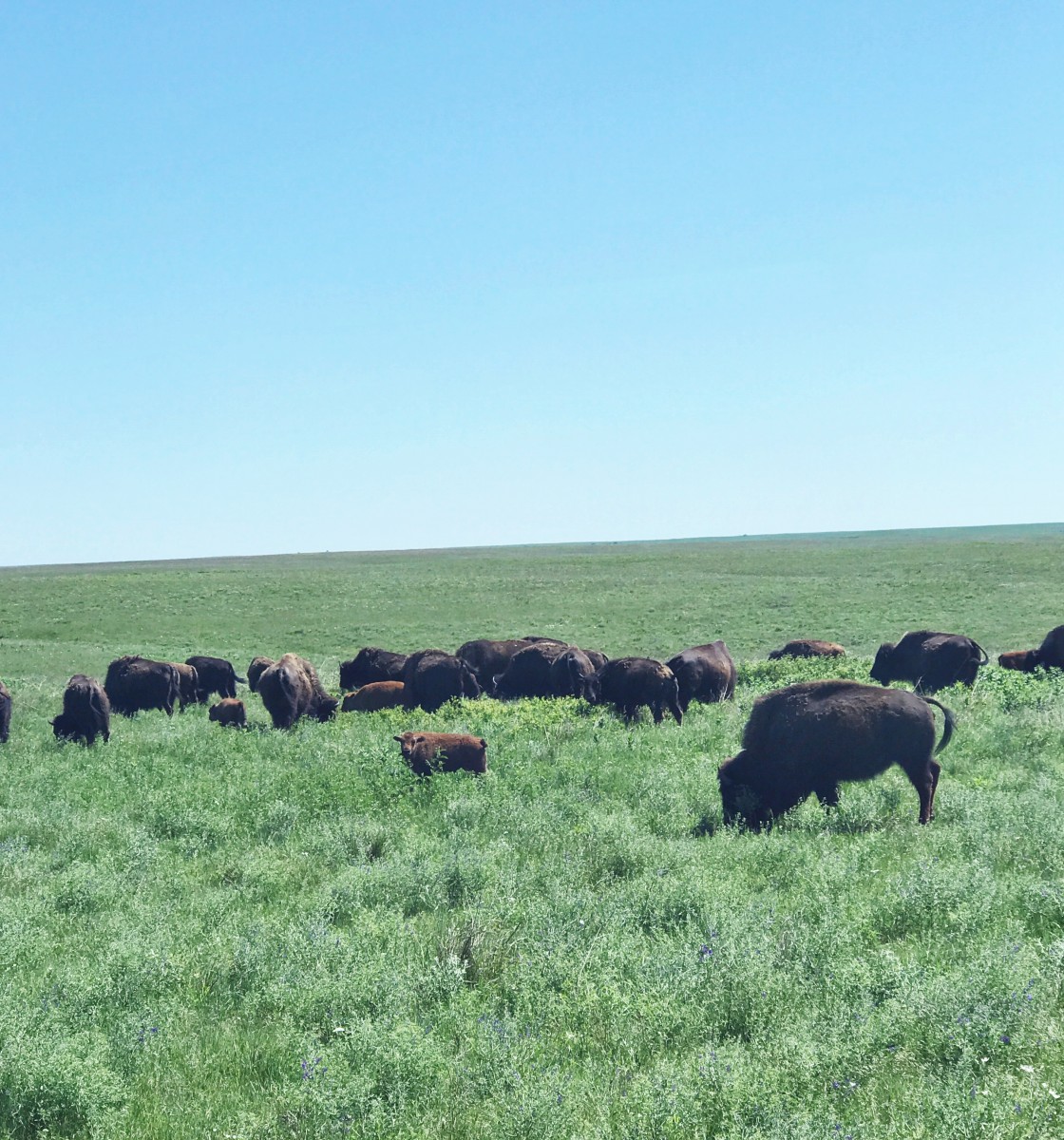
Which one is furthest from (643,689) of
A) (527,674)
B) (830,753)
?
(830,753)

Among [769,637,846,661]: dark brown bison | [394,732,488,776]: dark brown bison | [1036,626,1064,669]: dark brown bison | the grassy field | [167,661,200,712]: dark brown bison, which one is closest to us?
the grassy field

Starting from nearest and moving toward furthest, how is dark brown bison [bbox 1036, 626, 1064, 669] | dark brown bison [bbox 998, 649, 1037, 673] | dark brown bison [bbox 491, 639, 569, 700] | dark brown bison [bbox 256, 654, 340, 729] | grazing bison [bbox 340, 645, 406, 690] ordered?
dark brown bison [bbox 256, 654, 340, 729] < dark brown bison [bbox 1036, 626, 1064, 669] < dark brown bison [bbox 491, 639, 569, 700] < dark brown bison [bbox 998, 649, 1037, 673] < grazing bison [bbox 340, 645, 406, 690]

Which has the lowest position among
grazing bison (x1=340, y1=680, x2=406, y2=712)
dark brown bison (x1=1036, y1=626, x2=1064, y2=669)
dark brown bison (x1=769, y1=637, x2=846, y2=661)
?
grazing bison (x1=340, y1=680, x2=406, y2=712)

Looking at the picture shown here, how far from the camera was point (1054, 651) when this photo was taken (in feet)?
71.6

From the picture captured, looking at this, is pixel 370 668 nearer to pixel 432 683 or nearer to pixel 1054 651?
pixel 432 683

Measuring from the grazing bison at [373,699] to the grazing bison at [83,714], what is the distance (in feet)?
15.7

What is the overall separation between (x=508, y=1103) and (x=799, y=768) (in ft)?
21.9

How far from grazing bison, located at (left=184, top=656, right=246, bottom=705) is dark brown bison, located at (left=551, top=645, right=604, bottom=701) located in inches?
380

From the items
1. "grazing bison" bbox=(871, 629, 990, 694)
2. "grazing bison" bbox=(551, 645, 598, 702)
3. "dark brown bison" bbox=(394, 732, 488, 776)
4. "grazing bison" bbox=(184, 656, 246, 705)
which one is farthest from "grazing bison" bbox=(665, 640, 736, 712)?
"grazing bison" bbox=(184, 656, 246, 705)

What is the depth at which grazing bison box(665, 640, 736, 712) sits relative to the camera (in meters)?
19.9

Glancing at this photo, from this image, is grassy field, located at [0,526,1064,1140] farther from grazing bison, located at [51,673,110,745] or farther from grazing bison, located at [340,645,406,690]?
grazing bison, located at [340,645,406,690]

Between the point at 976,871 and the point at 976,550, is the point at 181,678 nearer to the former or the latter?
the point at 976,871

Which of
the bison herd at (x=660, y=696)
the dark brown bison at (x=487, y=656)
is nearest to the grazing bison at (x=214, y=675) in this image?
the bison herd at (x=660, y=696)

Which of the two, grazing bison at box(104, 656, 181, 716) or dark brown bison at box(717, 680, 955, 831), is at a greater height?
dark brown bison at box(717, 680, 955, 831)
